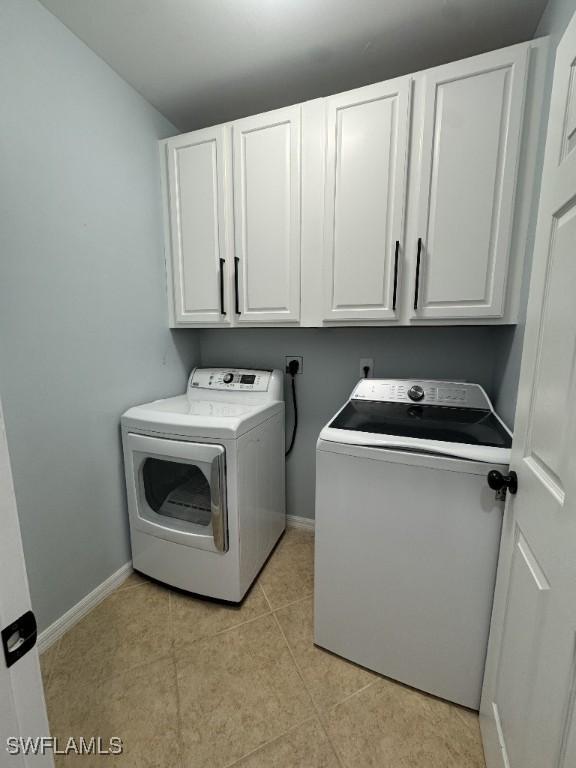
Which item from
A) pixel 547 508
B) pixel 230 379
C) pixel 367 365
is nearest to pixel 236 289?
pixel 230 379

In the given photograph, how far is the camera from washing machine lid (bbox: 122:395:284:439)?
1361 mm

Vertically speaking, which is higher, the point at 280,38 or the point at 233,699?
the point at 280,38

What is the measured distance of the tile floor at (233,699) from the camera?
100 cm

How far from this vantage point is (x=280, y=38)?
4.29ft

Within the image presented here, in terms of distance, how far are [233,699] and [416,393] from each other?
4.71 ft

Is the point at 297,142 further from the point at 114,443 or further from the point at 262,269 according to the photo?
the point at 114,443

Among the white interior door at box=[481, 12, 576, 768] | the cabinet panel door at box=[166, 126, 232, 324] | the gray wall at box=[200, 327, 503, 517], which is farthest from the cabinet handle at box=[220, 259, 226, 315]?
the white interior door at box=[481, 12, 576, 768]

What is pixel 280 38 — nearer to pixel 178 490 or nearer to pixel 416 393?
pixel 416 393

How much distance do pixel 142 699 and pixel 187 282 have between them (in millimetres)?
1868

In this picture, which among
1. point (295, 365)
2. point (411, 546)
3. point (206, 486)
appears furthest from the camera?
point (295, 365)

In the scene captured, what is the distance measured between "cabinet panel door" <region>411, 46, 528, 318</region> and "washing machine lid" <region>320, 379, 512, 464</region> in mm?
388

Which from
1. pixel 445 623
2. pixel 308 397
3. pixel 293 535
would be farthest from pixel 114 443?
pixel 445 623

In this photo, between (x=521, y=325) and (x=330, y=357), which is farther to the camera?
(x=330, y=357)

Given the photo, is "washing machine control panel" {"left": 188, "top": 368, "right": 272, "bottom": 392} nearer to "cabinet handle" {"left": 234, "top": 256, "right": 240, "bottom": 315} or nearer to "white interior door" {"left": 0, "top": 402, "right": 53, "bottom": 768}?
"cabinet handle" {"left": 234, "top": 256, "right": 240, "bottom": 315}
